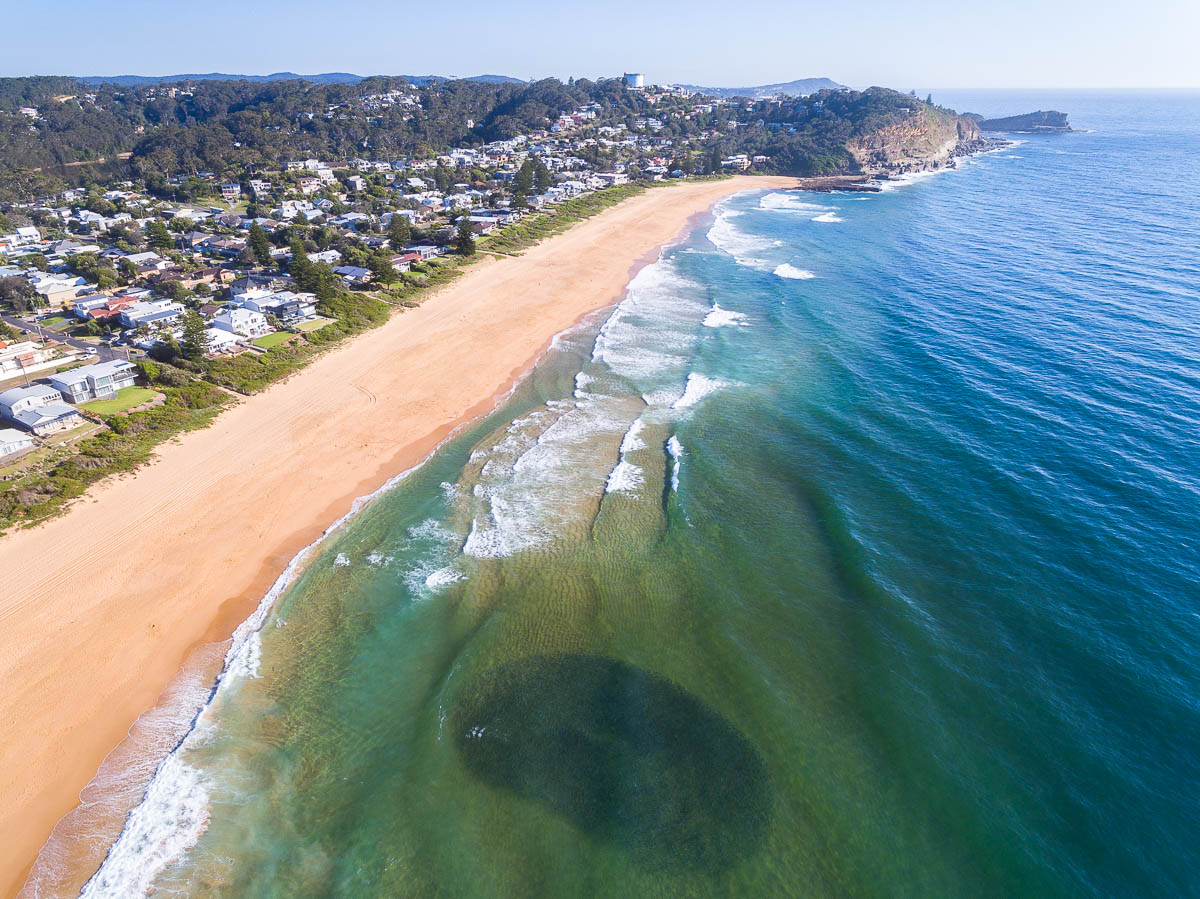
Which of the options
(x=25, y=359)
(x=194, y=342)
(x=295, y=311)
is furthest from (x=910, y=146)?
(x=25, y=359)

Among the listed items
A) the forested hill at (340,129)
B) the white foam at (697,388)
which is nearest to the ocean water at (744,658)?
the white foam at (697,388)

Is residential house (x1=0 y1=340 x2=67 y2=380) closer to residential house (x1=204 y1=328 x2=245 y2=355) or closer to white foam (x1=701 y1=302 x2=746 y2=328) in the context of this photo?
residential house (x1=204 y1=328 x2=245 y2=355)

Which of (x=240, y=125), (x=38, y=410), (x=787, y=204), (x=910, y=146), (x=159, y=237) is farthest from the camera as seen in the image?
(x=910, y=146)

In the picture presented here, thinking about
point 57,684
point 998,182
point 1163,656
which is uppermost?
point 998,182

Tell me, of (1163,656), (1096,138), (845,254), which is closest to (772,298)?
(845,254)

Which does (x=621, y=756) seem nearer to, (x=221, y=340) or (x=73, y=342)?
(x=221, y=340)

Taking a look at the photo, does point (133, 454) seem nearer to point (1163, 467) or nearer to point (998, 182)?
point (1163, 467)
